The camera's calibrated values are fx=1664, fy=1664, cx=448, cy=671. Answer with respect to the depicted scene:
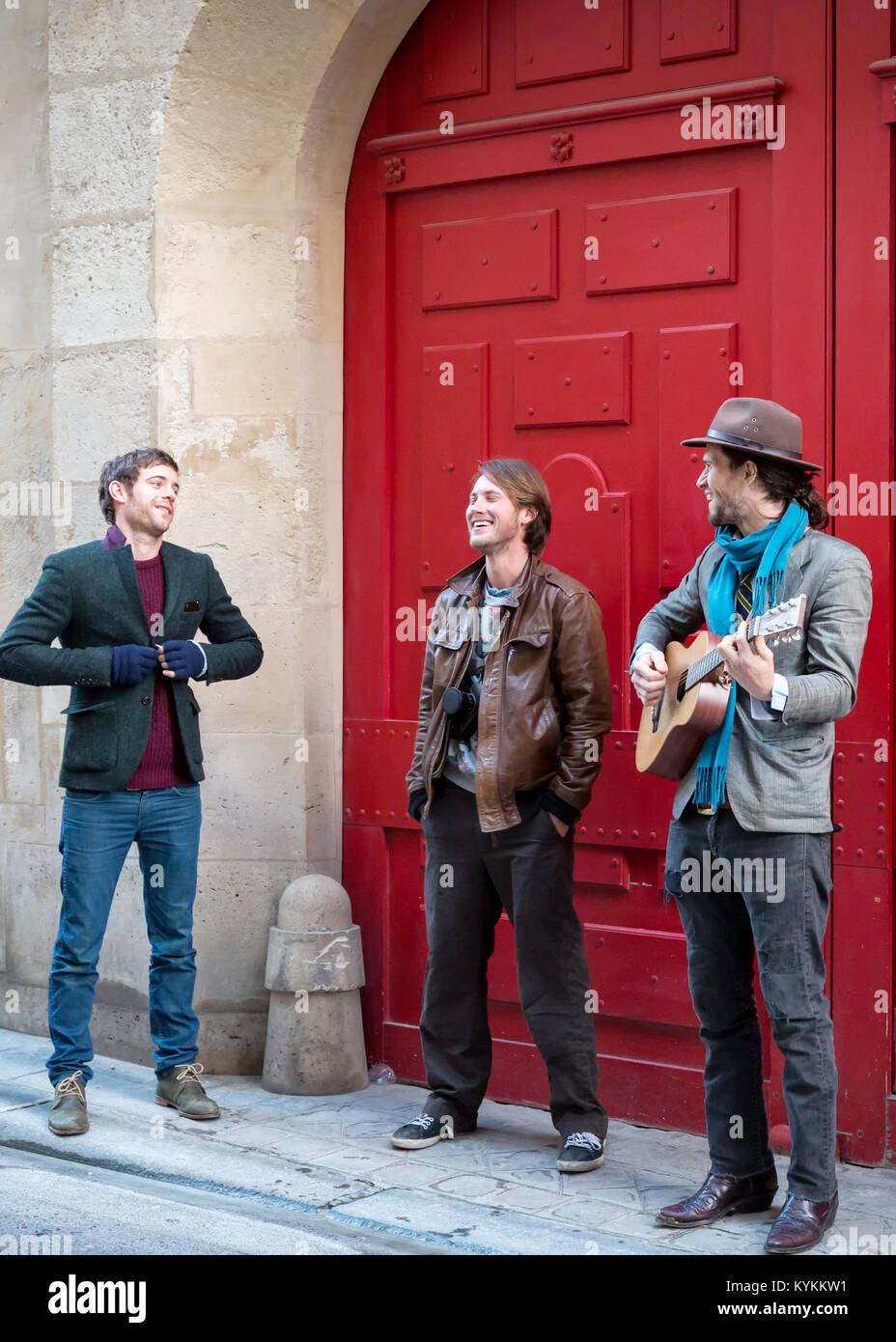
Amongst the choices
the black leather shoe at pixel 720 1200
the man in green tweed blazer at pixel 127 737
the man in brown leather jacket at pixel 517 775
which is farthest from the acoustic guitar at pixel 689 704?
the man in green tweed blazer at pixel 127 737

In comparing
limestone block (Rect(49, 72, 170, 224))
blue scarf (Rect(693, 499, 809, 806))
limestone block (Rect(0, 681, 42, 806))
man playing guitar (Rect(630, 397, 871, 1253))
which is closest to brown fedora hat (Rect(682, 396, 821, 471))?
man playing guitar (Rect(630, 397, 871, 1253))

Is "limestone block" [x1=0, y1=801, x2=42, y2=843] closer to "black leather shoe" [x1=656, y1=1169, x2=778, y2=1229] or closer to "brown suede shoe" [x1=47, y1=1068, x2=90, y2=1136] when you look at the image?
"brown suede shoe" [x1=47, y1=1068, x2=90, y2=1136]

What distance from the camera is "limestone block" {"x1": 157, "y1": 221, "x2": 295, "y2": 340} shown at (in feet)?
19.8

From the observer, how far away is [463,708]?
510cm

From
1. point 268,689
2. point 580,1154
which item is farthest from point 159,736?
point 580,1154

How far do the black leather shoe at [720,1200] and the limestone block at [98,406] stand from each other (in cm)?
324

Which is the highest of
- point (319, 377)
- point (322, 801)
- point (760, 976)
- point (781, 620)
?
point (319, 377)

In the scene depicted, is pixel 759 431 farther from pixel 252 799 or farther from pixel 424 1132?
pixel 252 799

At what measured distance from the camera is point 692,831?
444cm

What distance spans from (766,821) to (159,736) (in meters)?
2.12

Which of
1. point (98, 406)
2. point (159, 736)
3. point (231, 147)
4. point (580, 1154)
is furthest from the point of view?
point (98, 406)

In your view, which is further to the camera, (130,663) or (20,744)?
(20,744)

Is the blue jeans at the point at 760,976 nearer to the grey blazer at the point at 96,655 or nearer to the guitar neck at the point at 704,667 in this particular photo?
the guitar neck at the point at 704,667

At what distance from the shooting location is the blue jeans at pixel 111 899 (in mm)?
5367
